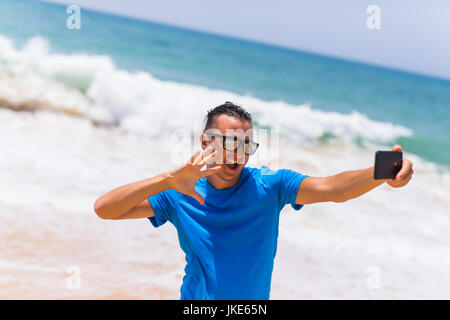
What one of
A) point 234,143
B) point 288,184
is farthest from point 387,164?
point 234,143

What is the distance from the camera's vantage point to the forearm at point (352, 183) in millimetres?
1752

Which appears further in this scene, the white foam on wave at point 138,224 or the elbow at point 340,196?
the white foam on wave at point 138,224

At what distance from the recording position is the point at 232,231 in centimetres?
183

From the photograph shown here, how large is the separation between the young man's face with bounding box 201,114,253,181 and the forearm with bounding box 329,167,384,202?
→ 0.38 m

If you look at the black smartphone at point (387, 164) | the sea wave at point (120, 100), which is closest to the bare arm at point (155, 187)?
the black smartphone at point (387, 164)

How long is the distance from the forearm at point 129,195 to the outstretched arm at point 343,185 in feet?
1.89

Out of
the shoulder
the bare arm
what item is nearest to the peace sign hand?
the bare arm

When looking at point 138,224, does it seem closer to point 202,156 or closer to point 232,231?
point 232,231

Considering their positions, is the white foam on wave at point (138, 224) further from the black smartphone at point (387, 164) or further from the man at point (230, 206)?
the black smartphone at point (387, 164)

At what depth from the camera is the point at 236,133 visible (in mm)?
1902

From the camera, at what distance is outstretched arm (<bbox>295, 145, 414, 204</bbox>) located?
1703 mm

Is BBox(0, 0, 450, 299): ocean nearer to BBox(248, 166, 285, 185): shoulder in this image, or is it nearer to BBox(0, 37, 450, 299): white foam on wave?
BBox(0, 37, 450, 299): white foam on wave

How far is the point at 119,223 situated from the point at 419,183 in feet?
27.0

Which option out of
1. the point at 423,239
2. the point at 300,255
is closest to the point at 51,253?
the point at 300,255
